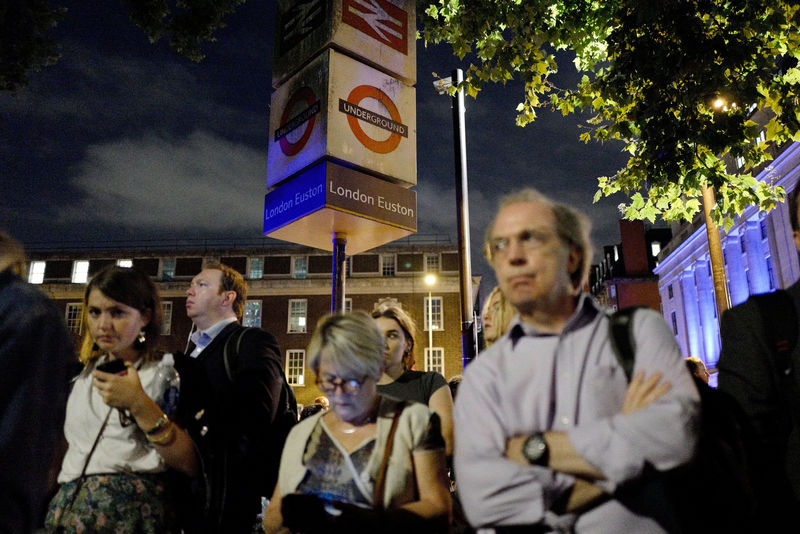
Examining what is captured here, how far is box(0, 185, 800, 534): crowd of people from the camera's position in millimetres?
1791

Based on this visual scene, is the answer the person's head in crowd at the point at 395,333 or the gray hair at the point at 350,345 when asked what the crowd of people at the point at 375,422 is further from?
the person's head in crowd at the point at 395,333

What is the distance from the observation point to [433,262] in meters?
46.8

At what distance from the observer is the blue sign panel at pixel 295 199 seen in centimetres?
762

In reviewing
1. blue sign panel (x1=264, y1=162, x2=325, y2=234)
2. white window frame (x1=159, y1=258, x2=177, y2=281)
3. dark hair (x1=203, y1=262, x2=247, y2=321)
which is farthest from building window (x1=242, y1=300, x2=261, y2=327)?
dark hair (x1=203, y1=262, x2=247, y2=321)

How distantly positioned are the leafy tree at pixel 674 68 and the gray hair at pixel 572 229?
4.99 m

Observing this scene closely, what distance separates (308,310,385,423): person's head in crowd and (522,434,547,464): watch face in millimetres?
920

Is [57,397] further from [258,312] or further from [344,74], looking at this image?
[258,312]

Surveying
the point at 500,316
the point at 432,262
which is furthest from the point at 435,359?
the point at 500,316

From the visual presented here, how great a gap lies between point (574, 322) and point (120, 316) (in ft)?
7.58

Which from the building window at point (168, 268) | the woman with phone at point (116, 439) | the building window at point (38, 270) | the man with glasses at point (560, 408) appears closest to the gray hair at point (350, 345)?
the man with glasses at point (560, 408)

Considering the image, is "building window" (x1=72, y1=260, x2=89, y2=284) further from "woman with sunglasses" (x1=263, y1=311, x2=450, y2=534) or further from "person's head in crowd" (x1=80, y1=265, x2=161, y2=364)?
"woman with sunglasses" (x1=263, y1=311, x2=450, y2=534)

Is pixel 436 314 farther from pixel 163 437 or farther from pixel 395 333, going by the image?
pixel 163 437

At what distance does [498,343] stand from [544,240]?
43 cm

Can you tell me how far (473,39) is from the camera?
8188 millimetres
